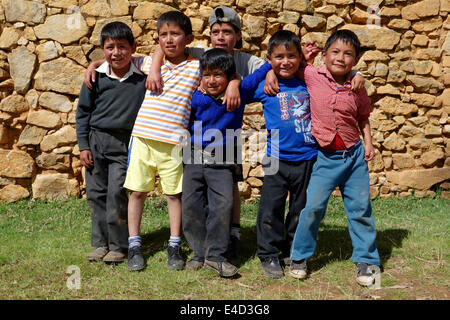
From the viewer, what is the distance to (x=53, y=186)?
166 inches

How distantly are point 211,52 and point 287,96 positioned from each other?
575 millimetres

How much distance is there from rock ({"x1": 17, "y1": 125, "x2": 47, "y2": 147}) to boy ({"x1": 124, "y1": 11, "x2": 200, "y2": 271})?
1.77 metres

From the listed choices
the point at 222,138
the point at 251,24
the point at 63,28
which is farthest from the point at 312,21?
the point at 63,28

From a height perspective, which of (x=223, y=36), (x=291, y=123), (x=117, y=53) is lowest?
(x=291, y=123)

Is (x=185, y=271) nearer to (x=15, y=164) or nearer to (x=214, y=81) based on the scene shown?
(x=214, y=81)

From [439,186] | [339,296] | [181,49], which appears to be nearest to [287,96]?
[181,49]

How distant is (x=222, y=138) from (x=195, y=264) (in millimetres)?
877

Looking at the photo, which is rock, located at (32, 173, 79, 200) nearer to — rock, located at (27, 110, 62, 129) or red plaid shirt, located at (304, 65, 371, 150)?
rock, located at (27, 110, 62, 129)

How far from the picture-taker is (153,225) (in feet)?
12.5

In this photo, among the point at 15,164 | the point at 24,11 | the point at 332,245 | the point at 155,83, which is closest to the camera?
the point at 155,83

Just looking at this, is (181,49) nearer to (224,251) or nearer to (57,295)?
(224,251)

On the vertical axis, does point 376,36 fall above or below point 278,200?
above

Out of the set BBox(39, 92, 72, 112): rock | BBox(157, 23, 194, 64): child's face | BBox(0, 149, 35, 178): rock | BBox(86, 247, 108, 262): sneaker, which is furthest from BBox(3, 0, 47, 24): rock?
BBox(86, 247, 108, 262): sneaker

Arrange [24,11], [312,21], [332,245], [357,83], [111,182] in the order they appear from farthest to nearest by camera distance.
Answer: [312,21]
[24,11]
[332,245]
[111,182]
[357,83]
